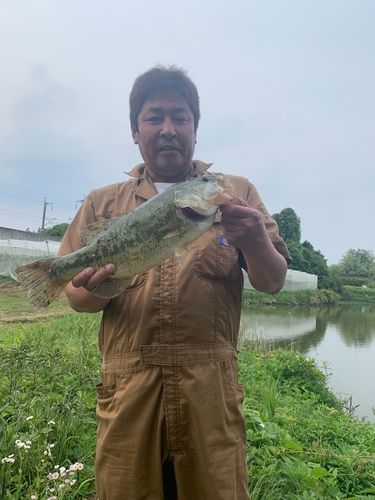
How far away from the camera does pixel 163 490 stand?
1.89 meters

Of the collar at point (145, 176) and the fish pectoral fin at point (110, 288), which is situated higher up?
the collar at point (145, 176)

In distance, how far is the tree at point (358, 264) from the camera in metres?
75.1

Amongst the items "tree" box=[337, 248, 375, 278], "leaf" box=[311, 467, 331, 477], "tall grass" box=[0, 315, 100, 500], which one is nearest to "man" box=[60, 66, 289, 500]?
"tall grass" box=[0, 315, 100, 500]

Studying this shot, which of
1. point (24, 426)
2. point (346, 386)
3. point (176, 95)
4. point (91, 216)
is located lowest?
point (346, 386)

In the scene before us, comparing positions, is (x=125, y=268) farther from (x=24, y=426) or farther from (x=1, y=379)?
(x=1, y=379)

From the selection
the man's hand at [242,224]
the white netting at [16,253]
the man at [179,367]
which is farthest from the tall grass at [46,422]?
the white netting at [16,253]

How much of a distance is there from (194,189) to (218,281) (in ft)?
1.76

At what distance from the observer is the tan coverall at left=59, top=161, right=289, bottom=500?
6.03 feet

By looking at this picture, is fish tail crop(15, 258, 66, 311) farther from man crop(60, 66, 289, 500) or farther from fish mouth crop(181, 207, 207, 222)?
fish mouth crop(181, 207, 207, 222)

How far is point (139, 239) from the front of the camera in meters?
2.14

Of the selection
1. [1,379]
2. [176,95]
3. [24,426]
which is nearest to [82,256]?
[176,95]

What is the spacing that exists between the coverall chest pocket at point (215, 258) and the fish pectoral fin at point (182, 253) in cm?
12

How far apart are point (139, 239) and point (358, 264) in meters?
88.2

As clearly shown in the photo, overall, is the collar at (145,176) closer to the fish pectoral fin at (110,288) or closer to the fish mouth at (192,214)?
the fish mouth at (192,214)
